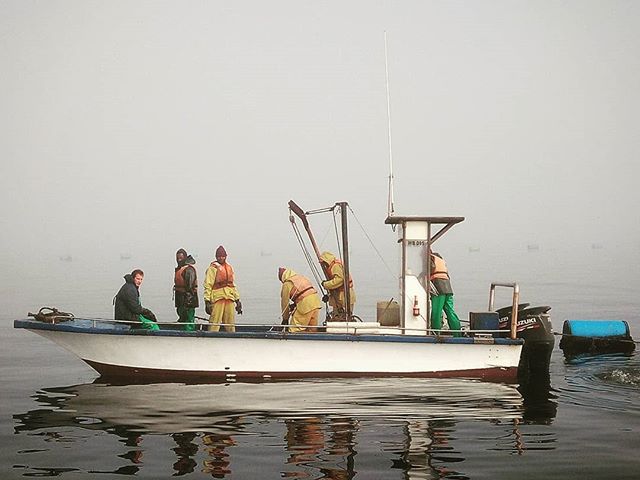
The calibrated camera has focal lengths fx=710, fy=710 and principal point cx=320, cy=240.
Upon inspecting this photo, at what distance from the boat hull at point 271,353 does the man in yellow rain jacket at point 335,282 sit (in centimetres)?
123

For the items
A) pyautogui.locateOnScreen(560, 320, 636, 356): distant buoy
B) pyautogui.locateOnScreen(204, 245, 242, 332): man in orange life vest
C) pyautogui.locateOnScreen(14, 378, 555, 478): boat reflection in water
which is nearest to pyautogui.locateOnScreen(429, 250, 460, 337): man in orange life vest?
pyautogui.locateOnScreen(14, 378, 555, 478): boat reflection in water

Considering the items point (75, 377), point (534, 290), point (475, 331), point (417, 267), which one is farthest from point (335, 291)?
point (534, 290)

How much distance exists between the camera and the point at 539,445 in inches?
398

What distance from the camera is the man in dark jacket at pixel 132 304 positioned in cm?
1410

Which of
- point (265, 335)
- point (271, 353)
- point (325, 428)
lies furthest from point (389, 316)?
point (325, 428)

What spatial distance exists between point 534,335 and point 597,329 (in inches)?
204

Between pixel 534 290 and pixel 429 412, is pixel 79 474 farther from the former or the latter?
pixel 534 290

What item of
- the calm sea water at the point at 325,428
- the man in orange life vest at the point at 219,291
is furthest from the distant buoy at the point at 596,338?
the man in orange life vest at the point at 219,291

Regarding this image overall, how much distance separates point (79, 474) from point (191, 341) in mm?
5102

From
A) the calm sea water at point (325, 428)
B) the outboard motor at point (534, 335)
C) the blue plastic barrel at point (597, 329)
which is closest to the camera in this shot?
the calm sea water at point (325, 428)

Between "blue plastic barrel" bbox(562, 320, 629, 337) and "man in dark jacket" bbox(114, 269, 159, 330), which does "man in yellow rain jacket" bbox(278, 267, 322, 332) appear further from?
"blue plastic barrel" bbox(562, 320, 629, 337)

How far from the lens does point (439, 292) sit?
1466cm

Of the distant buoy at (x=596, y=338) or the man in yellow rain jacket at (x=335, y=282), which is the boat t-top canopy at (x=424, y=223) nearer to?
the man in yellow rain jacket at (x=335, y=282)

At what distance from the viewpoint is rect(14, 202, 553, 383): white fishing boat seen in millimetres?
13781
